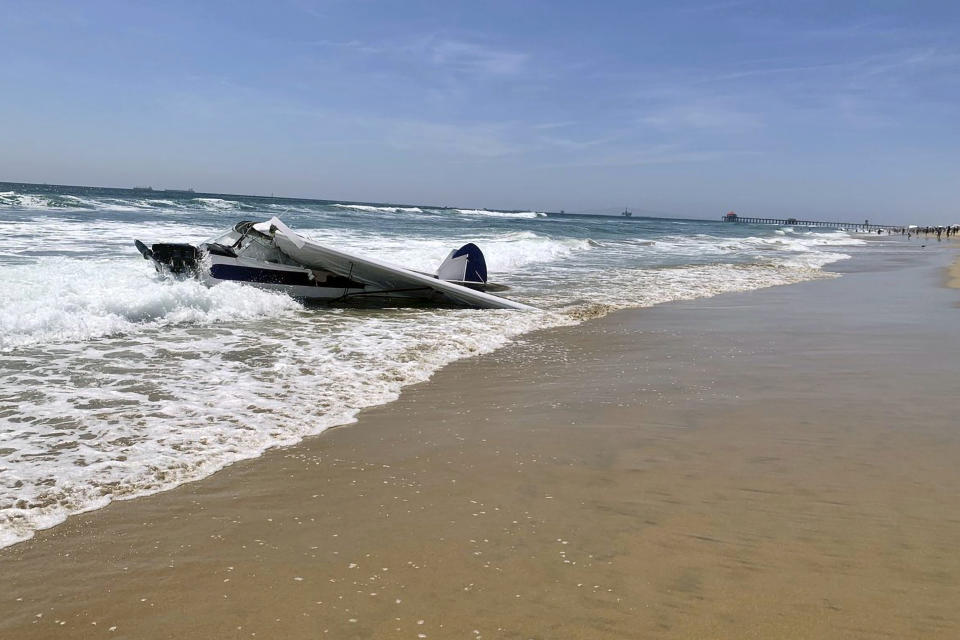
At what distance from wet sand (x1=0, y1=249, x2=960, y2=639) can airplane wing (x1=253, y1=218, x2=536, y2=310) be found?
564 centimetres

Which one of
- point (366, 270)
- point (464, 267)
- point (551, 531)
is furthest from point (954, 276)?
point (551, 531)

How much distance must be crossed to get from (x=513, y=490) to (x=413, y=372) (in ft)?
9.83

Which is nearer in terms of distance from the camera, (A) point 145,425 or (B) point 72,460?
(B) point 72,460

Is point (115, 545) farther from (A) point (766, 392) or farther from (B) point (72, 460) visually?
(A) point (766, 392)

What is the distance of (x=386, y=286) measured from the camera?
11539mm

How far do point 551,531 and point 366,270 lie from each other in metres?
8.63

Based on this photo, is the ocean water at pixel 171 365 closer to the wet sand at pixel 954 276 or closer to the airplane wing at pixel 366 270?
the airplane wing at pixel 366 270

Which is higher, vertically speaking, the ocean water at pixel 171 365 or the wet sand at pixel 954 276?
the wet sand at pixel 954 276

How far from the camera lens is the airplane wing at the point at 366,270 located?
35.1 ft

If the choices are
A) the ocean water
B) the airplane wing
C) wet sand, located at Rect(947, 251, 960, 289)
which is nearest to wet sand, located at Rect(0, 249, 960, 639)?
the ocean water

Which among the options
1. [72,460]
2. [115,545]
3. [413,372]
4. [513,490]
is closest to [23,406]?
[72,460]

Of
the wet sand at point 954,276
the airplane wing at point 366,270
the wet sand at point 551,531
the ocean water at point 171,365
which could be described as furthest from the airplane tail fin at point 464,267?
the wet sand at point 954,276

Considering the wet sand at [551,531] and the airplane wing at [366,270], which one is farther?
the airplane wing at [366,270]

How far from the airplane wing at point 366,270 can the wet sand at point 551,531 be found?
5640mm
